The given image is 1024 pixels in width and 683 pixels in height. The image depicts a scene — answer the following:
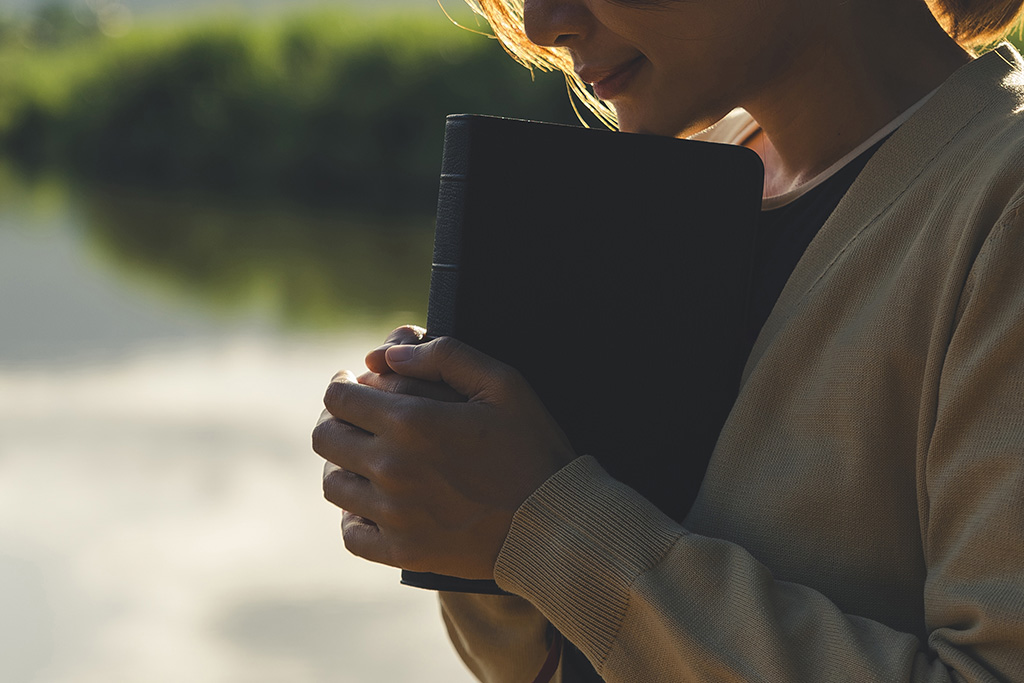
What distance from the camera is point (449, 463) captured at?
476 millimetres

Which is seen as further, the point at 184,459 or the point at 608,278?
the point at 184,459

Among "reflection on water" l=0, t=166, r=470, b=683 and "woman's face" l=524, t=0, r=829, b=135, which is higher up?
"woman's face" l=524, t=0, r=829, b=135

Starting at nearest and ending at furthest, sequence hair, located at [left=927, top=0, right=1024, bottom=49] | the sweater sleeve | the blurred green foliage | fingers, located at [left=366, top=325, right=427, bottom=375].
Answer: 1. the sweater sleeve
2. fingers, located at [left=366, top=325, right=427, bottom=375]
3. hair, located at [left=927, top=0, right=1024, bottom=49]
4. the blurred green foliage

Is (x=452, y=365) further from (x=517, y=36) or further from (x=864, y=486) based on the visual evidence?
(x=517, y=36)

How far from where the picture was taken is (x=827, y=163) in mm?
602

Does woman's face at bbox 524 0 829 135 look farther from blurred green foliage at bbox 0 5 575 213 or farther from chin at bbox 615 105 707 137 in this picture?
blurred green foliage at bbox 0 5 575 213

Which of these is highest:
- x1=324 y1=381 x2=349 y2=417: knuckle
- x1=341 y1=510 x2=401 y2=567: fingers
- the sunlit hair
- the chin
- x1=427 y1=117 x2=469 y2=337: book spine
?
the sunlit hair

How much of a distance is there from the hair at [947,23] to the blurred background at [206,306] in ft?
3.62

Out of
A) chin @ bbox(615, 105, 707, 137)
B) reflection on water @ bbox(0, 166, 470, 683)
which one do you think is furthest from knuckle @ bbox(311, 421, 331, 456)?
reflection on water @ bbox(0, 166, 470, 683)

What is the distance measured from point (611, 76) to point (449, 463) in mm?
231

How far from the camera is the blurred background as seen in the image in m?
1.72

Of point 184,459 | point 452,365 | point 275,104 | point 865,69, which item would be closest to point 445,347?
point 452,365

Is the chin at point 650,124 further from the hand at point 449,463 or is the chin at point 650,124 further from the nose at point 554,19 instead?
the hand at point 449,463

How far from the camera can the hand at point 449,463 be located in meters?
0.48
